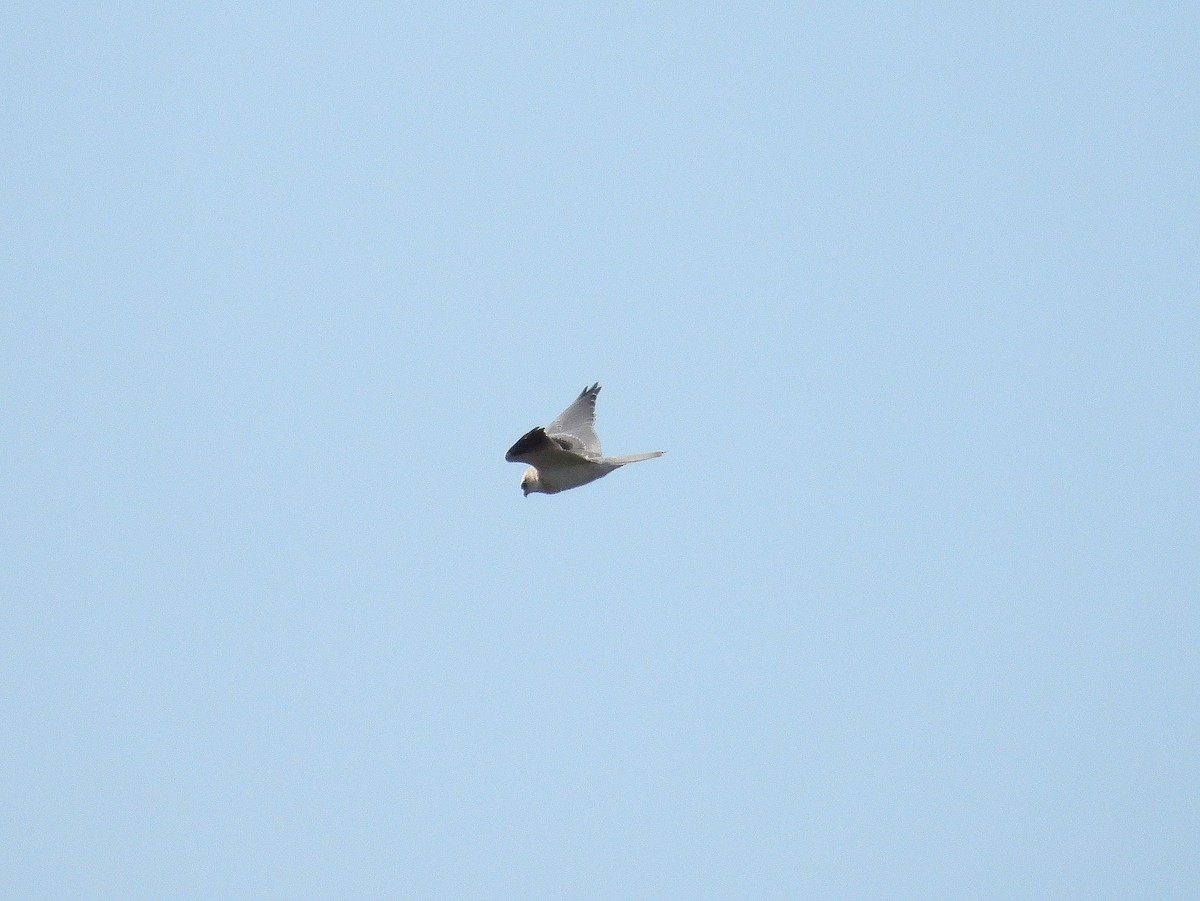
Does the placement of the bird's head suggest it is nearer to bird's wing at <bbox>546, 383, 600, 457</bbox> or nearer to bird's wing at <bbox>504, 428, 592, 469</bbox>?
bird's wing at <bbox>504, 428, 592, 469</bbox>

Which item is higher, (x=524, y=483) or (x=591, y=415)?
(x=591, y=415)

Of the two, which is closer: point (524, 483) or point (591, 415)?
point (524, 483)

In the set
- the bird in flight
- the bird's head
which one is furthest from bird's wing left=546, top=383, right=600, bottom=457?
the bird's head

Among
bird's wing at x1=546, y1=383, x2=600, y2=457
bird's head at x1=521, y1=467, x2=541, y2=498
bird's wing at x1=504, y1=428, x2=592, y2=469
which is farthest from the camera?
bird's wing at x1=546, y1=383, x2=600, y2=457

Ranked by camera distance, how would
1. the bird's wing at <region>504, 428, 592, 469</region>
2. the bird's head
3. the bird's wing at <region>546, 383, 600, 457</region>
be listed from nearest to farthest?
1. the bird's wing at <region>504, 428, 592, 469</region>
2. the bird's head
3. the bird's wing at <region>546, 383, 600, 457</region>
